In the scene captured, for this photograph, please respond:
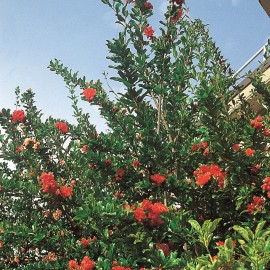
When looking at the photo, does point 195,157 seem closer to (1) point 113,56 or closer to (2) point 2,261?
(1) point 113,56

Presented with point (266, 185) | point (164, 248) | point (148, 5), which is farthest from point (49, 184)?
point (148, 5)

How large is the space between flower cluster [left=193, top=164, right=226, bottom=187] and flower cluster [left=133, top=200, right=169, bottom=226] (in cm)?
58

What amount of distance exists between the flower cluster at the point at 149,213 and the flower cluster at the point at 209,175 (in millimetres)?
580

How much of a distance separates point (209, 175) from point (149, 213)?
31.2 inches

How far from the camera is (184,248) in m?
3.89

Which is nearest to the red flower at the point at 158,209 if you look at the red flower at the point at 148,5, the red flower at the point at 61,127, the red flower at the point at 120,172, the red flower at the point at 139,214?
the red flower at the point at 139,214

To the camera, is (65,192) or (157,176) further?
(65,192)

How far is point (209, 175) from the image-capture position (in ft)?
12.9

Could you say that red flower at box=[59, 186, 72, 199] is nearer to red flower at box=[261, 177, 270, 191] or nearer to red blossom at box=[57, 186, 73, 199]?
red blossom at box=[57, 186, 73, 199]

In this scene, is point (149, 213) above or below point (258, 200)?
above

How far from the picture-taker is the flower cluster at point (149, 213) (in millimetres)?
3506

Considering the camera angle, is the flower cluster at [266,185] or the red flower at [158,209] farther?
the flower cluster at [266,185]

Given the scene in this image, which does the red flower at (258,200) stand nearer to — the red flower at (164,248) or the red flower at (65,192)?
the red flower at (164,248)

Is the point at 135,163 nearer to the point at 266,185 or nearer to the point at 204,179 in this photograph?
the point at 204,179
